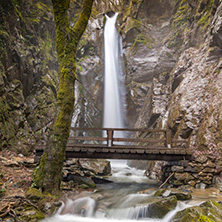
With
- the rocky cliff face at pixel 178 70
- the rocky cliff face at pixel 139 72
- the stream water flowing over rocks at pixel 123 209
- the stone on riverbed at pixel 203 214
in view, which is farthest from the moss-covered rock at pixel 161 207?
the rocky cliff face at pixel 139 72

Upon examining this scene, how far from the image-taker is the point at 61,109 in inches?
Result: 259

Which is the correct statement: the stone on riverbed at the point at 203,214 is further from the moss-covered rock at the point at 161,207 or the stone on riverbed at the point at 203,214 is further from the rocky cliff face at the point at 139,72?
the rocky cliff face at the point at 139,72

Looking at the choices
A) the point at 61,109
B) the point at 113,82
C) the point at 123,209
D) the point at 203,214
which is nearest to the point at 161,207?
the point at 123,209

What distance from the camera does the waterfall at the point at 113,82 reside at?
2492cm

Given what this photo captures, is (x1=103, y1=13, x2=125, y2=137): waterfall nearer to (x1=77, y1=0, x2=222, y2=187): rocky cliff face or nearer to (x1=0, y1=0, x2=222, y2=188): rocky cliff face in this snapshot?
(x1=0, y1=0, x2=222, y2=188): rocky cliff face

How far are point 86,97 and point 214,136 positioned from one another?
1622 centimetres

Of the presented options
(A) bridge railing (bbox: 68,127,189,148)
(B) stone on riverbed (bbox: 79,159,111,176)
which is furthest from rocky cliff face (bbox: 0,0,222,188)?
(B) stone on riverbed (bbox: 79,159,111,176)

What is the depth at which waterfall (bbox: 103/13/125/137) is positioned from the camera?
24.9 m

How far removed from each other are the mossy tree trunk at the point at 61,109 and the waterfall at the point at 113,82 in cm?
1772

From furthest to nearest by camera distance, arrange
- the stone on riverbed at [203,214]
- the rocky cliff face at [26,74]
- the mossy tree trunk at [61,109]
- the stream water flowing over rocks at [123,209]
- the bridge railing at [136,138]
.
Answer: the rocky cliff face at [26,74], the bridge railing at [136,138], the mossy tree trunk at [61,109], the stream water flowing over rocks at [123,209], the stone on riverbed at [203,214]

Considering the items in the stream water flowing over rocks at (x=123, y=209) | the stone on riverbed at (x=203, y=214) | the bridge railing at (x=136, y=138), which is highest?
the bridge railing at (x=136, y=138)

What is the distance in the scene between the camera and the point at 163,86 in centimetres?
1909

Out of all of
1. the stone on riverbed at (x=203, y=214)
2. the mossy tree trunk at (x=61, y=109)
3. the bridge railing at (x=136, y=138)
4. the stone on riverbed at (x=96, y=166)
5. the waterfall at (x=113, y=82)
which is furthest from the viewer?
the waterfall at (x=113, y=82)

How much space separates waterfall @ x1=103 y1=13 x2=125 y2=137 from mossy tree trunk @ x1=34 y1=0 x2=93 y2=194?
1772 centimetres
